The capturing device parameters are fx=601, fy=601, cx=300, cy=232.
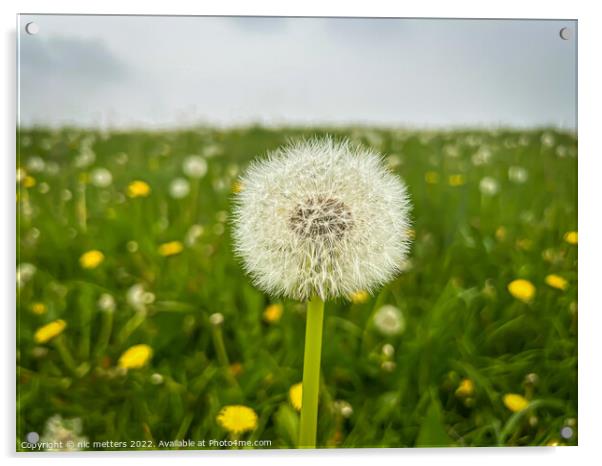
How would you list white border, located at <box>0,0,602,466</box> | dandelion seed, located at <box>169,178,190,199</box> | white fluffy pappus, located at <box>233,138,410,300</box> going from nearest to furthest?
1. white fluffy pappus, located at <box>233,138,410,300</box>
2. white border, located at <box>0,0,602,466</box>
3. dandelion seed, located at <box>169,178,190,199</box>

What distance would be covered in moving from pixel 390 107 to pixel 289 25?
0.23 metres

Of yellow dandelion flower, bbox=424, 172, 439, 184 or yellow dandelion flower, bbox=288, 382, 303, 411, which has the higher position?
yellow dandelion flower, bbox=424, 172, 439, 184

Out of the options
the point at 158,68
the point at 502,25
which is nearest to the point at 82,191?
the point at 158,68

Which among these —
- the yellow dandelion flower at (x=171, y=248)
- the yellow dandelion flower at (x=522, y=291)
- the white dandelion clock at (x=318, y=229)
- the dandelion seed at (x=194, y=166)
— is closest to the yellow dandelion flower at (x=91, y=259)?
the yellow dandelion flower at (x=171, y=248)

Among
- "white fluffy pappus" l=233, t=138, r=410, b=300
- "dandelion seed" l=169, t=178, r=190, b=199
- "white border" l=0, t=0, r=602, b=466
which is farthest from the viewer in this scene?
"dandelion seed" l=169, t=178, r=190, b=199

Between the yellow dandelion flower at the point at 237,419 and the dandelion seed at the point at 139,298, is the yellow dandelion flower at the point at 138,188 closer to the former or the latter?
the dandelion seed at the point at 139,298

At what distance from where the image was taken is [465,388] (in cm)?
106

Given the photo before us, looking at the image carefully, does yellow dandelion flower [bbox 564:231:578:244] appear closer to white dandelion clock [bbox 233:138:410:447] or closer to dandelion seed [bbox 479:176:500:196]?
dandelion seed [bbox 479:176:500:196]

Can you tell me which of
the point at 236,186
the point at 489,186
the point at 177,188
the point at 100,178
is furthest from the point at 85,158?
the point at 489,186

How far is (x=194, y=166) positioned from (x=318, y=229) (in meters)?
0.43

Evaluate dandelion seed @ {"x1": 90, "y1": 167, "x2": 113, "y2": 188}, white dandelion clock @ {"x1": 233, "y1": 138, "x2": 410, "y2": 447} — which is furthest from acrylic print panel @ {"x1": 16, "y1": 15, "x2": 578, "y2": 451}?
white dandelion clock @ {"x1": 233, "y1": 138, "x2": 410, "y2": 447}

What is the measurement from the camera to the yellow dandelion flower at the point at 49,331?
1032 millimetres

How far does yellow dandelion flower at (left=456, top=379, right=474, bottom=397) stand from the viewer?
1061 mm
